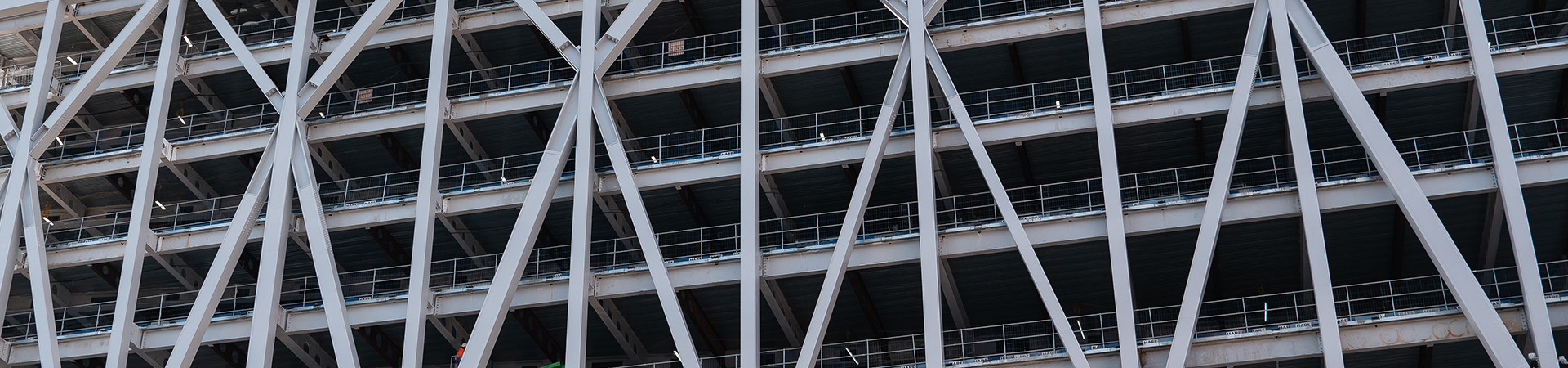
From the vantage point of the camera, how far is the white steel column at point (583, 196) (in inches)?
1184

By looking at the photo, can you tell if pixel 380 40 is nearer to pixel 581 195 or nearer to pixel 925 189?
pixel 581 195

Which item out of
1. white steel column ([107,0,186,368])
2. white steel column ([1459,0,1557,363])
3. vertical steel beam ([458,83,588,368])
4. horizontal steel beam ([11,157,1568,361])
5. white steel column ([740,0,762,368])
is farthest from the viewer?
white steel column ([107,0,186,368])

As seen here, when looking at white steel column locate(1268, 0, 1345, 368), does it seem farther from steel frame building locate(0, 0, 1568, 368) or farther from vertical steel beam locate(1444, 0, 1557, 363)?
vertical steel beam locate(1444, 0, 1557, 363)

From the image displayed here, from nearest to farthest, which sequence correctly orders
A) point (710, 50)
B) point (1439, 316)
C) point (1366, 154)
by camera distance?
point (1439, 316) < point (1366, 154) < point (710, 50)

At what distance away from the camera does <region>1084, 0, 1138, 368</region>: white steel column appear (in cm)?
2753

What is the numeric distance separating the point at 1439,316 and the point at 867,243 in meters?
11.2

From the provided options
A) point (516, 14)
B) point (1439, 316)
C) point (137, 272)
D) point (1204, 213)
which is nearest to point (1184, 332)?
point (1204, 213)

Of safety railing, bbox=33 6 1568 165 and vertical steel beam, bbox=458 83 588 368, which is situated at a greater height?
safety railing, bbox=33 6 1568 165

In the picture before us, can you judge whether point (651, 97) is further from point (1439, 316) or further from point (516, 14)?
point (1439, 316)

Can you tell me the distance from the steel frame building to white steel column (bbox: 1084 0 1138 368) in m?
0.08

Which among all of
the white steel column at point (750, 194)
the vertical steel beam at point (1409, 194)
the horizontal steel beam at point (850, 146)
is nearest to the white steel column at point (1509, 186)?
the vertical steel beam at point (1409, 194)

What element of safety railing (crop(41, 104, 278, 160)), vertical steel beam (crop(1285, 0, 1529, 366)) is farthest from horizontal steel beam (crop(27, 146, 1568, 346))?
safety railing (crop(41, 104, 278, 160))

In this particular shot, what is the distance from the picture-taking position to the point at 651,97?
34531mm

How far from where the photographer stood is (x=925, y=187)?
29625mm
